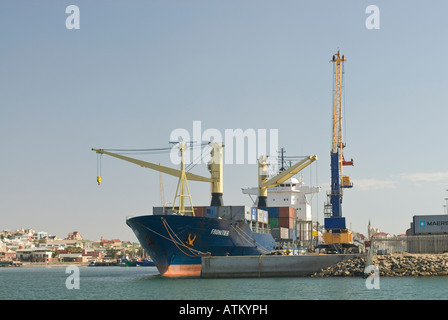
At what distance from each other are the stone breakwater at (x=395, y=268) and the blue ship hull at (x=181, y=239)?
960 centimetres

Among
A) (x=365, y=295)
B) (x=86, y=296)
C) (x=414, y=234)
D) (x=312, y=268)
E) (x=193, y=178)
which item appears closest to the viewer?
(x=365, y=295)

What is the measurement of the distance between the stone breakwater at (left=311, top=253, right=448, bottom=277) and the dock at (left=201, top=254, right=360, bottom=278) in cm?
70

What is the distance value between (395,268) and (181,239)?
18634 millimetres

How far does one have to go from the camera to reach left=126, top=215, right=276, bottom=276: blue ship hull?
182 ft

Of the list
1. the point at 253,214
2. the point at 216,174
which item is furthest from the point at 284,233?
the point at 216,174

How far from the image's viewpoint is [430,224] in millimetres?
63250

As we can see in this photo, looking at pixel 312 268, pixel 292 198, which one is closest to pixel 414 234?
pixel 312 268

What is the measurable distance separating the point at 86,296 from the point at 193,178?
92.2 feet

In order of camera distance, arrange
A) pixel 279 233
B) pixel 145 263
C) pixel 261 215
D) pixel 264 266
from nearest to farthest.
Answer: pixel 264 266 → pixel 261 215 → pixel 279 233 → pixel 145 263

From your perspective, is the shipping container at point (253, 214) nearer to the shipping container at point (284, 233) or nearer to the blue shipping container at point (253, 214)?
the blue shipping container at point (253, 214)

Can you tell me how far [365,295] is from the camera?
125ft

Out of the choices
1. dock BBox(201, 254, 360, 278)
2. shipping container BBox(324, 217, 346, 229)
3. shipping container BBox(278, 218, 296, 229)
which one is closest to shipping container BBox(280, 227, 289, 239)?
shipping container BBox(278, 218, 296, 229)

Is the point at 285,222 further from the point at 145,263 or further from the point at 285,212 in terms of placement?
the point at 145,263
